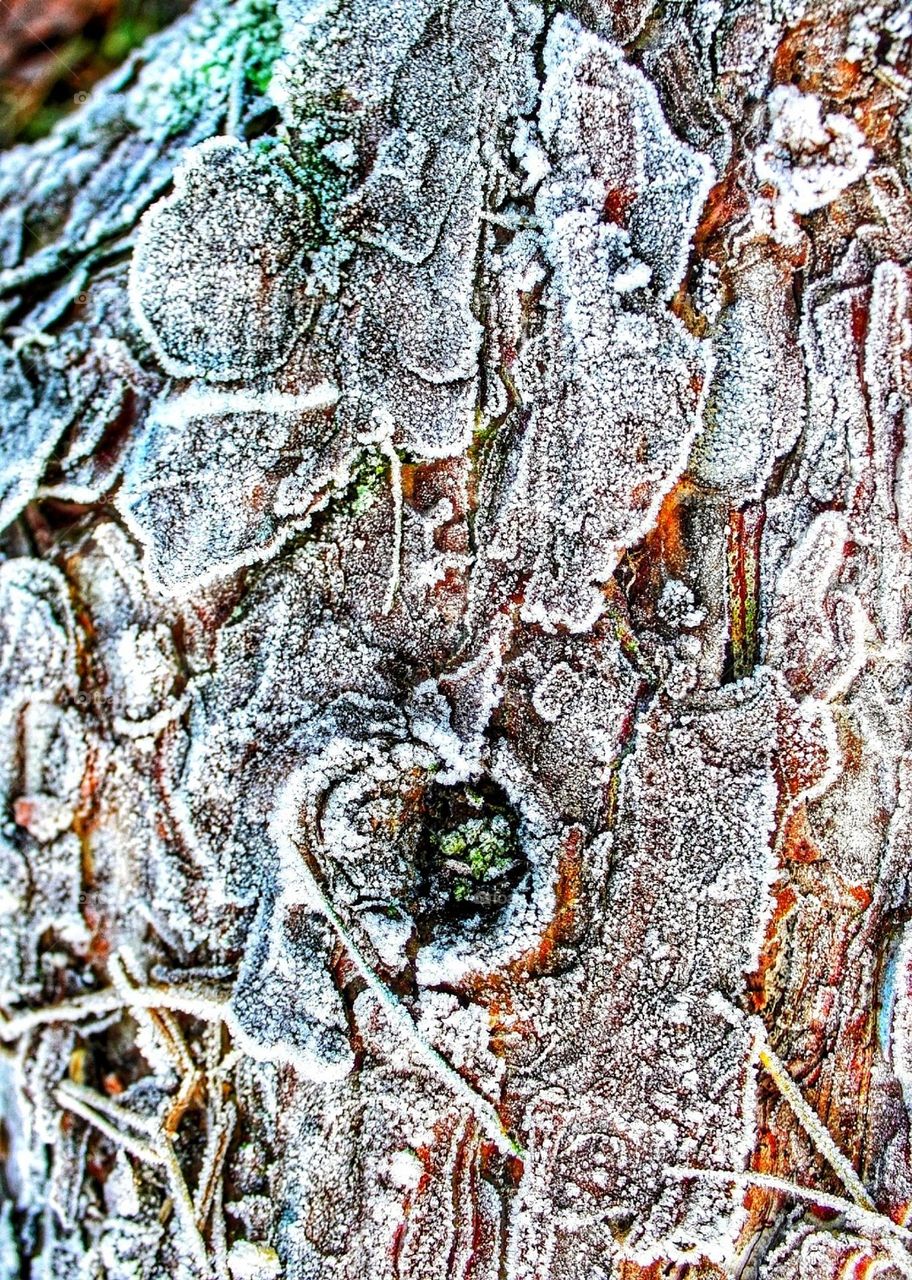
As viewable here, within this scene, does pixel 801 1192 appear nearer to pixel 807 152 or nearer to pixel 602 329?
pixel 602 329

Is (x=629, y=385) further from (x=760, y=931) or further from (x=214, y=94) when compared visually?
(x=214, y=94)

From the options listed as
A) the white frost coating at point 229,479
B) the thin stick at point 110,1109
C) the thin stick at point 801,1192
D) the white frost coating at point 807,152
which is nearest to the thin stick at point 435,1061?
the thin stick at point 801,1192

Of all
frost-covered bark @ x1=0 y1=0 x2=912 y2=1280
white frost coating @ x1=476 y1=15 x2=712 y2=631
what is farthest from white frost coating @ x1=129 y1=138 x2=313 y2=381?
white frost coating @ x1=476 y1=15 x2=712 y2=631

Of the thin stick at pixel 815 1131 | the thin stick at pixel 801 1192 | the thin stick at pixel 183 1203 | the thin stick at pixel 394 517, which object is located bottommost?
the thin stick at pixel 183 1203

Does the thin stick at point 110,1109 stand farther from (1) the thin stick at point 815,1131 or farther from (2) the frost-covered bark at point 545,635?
(1) the thin stick at point 815,1131

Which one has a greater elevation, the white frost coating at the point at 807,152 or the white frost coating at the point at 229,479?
the white frost coating at the point at 807,152

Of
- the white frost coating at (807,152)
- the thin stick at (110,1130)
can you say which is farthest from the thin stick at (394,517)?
the thin stick at (110,1130)

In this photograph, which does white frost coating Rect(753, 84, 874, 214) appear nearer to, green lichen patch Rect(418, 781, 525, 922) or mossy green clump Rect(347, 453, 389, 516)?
mossy green clump Rect(347, 453, 389, 516)

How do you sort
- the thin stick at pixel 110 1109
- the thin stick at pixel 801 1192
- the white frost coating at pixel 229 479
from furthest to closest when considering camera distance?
the thin stick at pixel 110 1109
the white frost coating at pixel 229 479
the thin stick at pixel 801 1192

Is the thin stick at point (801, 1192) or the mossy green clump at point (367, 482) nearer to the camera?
the thin stick at point (801, 1192)

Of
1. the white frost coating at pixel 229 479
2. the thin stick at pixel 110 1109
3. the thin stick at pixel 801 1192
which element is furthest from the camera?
the thin stick at pixel 110 1109
